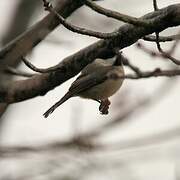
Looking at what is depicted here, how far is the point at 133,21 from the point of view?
2791mm

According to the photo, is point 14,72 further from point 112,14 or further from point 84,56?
point 112,14

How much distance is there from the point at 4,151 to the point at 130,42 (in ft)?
2.39

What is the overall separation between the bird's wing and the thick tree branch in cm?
10

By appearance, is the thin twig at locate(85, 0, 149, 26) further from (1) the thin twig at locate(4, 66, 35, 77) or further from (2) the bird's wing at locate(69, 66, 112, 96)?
(1) the thin twig at locate(4, 66, 35, 77)

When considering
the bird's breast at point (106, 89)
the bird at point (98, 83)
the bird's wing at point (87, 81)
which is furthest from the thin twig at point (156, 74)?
the bird's breast at point (106, 89)

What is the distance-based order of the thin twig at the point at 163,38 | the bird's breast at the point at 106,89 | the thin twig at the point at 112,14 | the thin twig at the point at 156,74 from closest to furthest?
1. the thin twig at the point at 156,74
2. the thin twig at the point at 112,14
3. the thin twig at the point at 163,38
4. the bird's breast at the point at 106,89

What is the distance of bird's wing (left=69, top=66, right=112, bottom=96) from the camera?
3.25 m

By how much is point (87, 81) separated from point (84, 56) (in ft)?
1.09

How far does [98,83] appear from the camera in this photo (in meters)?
3.32

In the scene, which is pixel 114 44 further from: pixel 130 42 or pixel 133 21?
pixel 133 21

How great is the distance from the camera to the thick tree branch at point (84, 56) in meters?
2.87

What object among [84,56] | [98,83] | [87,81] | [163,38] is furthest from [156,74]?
[87,81]

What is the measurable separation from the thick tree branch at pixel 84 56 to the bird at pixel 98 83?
0.19 ft

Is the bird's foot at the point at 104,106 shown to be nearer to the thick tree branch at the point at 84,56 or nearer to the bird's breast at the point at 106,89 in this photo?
the bird's breast at the point at 106,89
